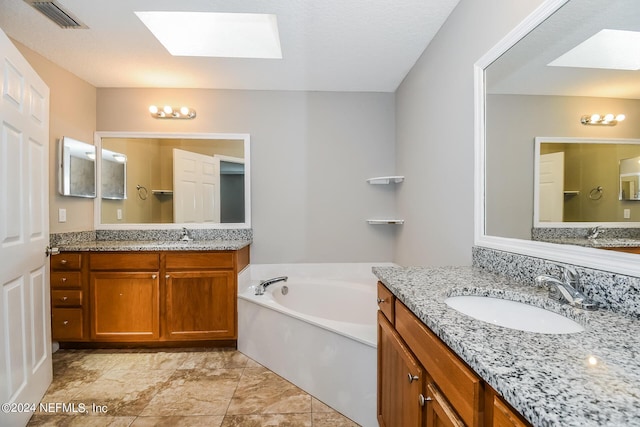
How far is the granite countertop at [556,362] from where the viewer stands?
0.42 metres

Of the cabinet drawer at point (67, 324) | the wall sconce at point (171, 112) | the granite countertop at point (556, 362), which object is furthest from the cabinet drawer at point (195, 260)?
the granite countertop at point (556, 362)

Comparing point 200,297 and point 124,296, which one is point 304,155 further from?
point 124,296

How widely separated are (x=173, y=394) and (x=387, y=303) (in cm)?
154

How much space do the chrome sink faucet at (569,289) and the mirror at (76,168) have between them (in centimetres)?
323

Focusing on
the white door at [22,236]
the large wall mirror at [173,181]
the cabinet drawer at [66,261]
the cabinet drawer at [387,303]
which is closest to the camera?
the cabinet drawer at [387,303]

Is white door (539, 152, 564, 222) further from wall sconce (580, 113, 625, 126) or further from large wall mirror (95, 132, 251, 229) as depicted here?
large wall mirror (95, 132, 251, 229)

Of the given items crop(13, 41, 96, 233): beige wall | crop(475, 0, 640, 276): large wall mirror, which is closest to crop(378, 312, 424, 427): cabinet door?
crop(475, 0, 640, 276): large wall mirror

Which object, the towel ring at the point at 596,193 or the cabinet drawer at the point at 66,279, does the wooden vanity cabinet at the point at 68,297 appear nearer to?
the cabinet drawer at the point at 66,279

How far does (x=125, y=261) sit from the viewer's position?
229 centimetres

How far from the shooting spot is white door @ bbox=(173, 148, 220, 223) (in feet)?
9.14

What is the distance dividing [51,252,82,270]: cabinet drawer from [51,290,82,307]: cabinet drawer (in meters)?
0.19

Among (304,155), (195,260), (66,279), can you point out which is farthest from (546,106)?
(66,279)

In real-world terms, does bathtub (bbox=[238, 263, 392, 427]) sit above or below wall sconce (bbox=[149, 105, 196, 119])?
below

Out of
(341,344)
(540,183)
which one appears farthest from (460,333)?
(341,344)
